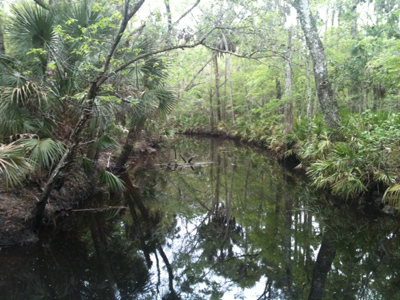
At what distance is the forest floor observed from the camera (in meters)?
5.10

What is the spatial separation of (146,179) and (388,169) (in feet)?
26.6

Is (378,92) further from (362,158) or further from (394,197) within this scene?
(394,197)

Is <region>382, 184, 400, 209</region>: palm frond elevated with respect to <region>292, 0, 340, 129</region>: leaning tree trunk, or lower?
lower

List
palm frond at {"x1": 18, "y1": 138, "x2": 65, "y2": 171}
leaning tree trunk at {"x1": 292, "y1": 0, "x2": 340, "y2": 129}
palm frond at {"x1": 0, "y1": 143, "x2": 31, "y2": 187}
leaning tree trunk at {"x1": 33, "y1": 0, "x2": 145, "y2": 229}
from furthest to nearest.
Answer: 1. leaning tree trunk at {"x1": 292, "y1": 0, "x2": 340, "y2": 129}
2. palm frond at {"x1": 18, "y1": 138, "x2": 65, "y2": 171}
3. leaning tree trunk at {"x1": 33, "y1": 0, "x2": 145, "y2": 229}
4. palm frond at {"x1": 0, "y1": 143, "x2": 31, "y2": 187}

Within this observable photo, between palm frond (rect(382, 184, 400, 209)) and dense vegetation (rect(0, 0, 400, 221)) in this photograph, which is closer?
dense vegetation (rect(0, 0, 400, 221))

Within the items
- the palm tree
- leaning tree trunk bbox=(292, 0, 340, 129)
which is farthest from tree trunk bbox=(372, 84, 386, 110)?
the palm tree

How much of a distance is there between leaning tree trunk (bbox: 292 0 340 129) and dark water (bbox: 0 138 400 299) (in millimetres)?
2684

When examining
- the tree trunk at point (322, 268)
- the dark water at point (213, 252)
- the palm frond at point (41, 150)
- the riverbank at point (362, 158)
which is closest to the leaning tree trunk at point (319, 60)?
the riverbank at point (362, 158)

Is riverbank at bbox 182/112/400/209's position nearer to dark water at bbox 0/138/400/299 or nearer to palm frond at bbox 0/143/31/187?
dark water at bbox 0/138/400/299

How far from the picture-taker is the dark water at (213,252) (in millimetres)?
3945

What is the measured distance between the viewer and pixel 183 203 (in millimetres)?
8211

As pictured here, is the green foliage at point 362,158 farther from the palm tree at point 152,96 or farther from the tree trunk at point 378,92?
the tree trunk at point 378,92

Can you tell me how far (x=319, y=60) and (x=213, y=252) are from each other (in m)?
6.96

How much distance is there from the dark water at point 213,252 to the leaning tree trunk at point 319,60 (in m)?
2.68
